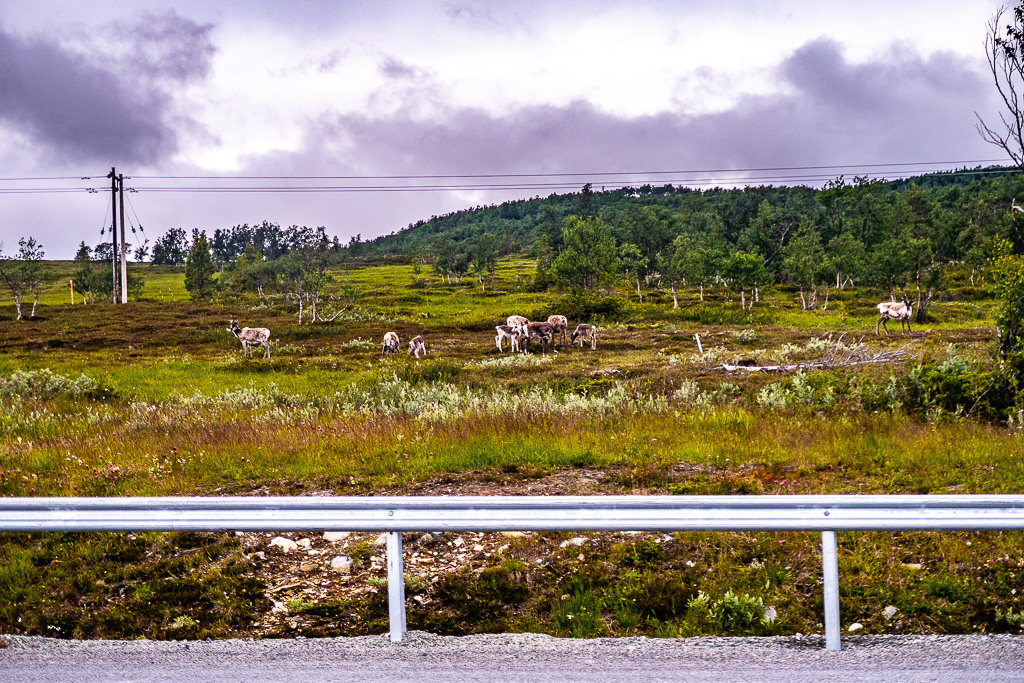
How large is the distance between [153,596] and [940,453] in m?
8.08

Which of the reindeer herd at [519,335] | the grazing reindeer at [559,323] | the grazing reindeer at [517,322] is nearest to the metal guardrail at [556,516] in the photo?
the reindeer herd at [519,335]

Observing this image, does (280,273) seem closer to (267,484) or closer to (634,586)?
(267,484)

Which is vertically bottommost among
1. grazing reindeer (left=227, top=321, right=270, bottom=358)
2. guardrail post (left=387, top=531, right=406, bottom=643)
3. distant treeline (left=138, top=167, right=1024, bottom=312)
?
guardrail post (left=387, top=531, right=406, bottom=643)

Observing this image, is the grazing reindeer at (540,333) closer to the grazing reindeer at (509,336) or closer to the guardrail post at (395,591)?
the grazing reindeer at (509,336)

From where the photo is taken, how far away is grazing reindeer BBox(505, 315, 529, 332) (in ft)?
84.0

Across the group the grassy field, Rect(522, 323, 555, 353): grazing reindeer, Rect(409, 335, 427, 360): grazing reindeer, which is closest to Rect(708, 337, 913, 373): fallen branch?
the grassy field

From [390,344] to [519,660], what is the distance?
21.4 m

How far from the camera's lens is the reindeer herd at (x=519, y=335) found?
24312 millimetres

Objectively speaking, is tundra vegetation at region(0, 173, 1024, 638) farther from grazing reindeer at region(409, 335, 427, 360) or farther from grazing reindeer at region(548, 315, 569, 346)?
grazing reindeer at region(409, 335, 427, 360)

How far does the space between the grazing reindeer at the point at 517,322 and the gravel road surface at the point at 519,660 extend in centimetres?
2155

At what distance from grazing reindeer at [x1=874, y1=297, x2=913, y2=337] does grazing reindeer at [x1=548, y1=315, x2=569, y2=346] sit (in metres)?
11.1

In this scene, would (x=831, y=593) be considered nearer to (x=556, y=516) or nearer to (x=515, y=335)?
(x=556, y=516)

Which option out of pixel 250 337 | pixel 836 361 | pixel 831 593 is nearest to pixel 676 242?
pixel 836 361

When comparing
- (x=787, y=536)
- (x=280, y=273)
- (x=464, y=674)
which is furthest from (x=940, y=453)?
(x=280, y=273)
